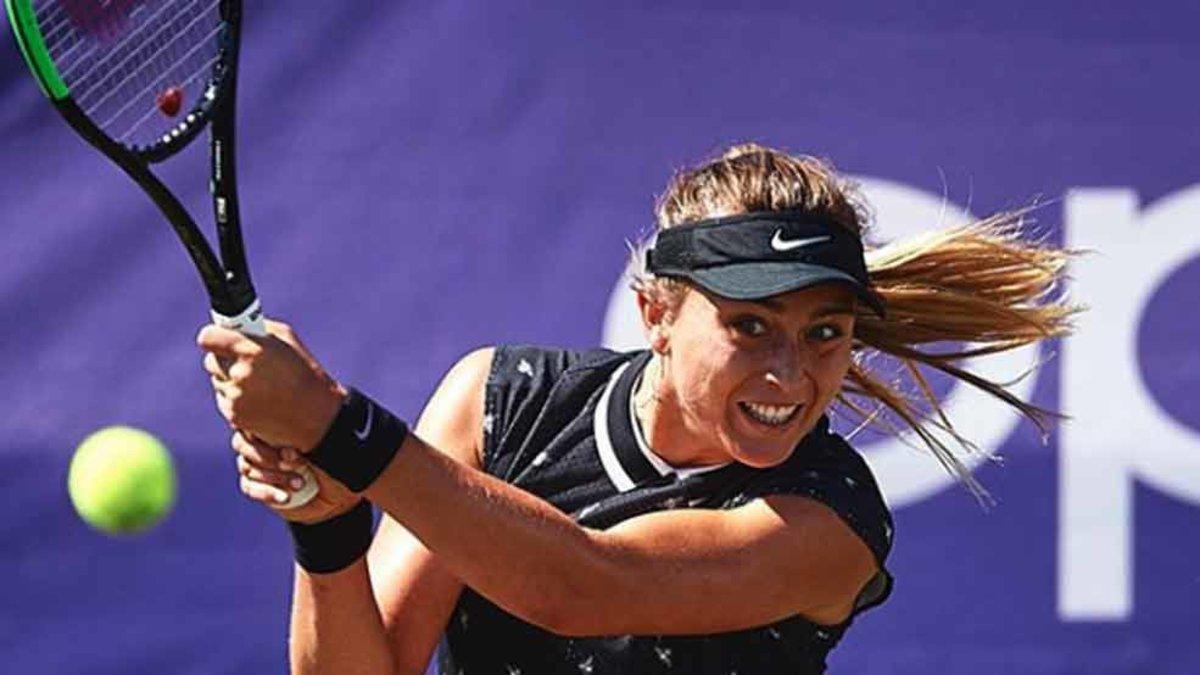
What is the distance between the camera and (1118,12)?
4.96 meters

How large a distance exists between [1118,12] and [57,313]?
2.05 metres

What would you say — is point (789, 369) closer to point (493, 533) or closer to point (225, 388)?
point (493, 533)

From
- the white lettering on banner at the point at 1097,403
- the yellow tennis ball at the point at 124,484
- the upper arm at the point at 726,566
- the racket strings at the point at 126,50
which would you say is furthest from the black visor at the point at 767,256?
the white lettering on banner at the point at 1097,403

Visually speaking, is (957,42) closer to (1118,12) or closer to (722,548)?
(1118,12)

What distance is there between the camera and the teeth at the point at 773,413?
3.14 meters

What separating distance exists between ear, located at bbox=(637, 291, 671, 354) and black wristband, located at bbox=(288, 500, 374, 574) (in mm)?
479

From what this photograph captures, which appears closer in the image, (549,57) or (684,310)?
(684,310)

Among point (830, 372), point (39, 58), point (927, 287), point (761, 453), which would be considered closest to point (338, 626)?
point (761, 453)

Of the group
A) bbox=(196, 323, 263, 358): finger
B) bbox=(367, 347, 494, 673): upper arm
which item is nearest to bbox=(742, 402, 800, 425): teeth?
bbox=(367, 347, 494, 673): upper arm

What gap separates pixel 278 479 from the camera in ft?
9.32

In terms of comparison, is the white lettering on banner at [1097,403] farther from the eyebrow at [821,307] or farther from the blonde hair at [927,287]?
the eyebrow at [821,307]

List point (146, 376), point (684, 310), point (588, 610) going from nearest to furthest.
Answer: point (588, 610) → point (684, 310) → point (146, 376)

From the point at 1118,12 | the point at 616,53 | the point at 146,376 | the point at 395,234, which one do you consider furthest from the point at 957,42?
the point at 146,376

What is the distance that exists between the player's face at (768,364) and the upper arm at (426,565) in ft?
1.09
